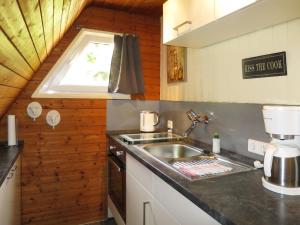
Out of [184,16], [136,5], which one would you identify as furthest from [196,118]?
[136,5]

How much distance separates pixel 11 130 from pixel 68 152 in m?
0.58

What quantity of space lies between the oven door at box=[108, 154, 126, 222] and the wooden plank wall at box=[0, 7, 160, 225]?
184mm

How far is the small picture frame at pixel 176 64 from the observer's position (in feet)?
7.62

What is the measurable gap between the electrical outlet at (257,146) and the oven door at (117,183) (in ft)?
3.31

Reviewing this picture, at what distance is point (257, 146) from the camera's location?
57.8 inches

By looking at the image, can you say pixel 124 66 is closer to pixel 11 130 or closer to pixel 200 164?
pixel 11 130

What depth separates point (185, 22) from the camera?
1.54 m

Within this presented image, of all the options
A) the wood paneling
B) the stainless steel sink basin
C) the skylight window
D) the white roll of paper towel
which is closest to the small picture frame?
the wood paneling

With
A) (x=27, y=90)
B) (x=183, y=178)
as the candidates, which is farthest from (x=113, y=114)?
(x=183, y=178)

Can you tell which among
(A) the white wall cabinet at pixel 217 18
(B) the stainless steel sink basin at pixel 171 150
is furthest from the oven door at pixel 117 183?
(A) the white wall cabinet at pixel 217 18

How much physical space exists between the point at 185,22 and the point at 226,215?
3.92ft

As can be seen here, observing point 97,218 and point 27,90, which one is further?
point 97,218

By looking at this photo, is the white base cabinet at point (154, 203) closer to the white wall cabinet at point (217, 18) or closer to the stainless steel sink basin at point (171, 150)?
the stainless steel sink basin at point (171, 150)

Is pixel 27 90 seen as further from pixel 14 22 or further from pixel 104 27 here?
pixel 14 22
